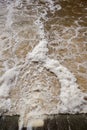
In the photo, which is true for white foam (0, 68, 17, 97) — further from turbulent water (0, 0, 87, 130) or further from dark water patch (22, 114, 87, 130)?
dark water patch (22, 114, 87, 130)

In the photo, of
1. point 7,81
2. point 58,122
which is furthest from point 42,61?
point 58,122

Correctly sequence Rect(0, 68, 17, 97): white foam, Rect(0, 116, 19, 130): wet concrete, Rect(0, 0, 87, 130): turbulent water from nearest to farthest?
1. Rect(0, 116, 19, 130): wet concrete
2. Rect(0, 0, 87, 130): turbulent water
3. Rect(0, 68, 17, 97): white foam

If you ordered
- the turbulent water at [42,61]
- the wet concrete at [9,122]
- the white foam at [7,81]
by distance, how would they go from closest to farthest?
the wet concrete at [9,122], the turbulent water at [42,61], the white foam at [7,81]

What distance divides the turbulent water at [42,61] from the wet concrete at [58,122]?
0.24 ft

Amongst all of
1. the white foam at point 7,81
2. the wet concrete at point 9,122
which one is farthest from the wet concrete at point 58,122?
the white foam at point 7,81

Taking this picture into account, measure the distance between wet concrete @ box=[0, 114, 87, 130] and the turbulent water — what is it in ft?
0.24

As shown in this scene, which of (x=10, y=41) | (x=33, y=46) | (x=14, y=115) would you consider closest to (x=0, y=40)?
(x=10, y=41)

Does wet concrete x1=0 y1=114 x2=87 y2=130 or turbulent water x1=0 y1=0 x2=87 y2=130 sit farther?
turbulent water x1=0 y1=0 x2=87 y2=130

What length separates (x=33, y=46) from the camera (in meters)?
2.99

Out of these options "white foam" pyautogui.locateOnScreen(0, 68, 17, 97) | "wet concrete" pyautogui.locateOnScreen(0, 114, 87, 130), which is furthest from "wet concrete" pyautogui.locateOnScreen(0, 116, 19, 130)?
"white foam" pyautogui.locateOnScreen(0, 68, 17, 97)

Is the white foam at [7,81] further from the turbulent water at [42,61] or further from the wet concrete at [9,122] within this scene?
the wet concrete at [9,122]

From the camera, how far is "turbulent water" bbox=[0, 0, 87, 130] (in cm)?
211

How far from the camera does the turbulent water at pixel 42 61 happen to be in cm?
211

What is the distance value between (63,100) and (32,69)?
692mm
